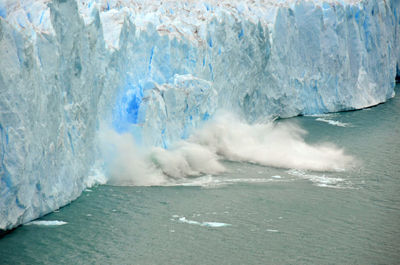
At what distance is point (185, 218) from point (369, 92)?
14967mm

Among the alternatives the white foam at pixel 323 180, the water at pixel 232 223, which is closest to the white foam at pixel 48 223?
the water at pixel 232 223

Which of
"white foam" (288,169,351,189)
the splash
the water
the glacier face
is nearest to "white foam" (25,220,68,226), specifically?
the water

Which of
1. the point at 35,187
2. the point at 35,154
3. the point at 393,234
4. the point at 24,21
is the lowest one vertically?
the point at 393,234

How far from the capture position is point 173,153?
12.4 meters

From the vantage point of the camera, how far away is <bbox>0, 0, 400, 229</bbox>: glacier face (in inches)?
313

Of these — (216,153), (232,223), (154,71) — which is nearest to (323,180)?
(216,153)

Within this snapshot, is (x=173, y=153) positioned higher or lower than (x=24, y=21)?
lower

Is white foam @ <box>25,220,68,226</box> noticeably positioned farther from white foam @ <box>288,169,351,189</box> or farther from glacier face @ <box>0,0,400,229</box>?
white foam @ <box>288,169,351,189</box>

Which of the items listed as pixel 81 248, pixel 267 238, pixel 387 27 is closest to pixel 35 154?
pixel 81 248

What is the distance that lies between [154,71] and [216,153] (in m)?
2.56

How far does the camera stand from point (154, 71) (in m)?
13.2

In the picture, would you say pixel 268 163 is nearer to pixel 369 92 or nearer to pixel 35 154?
pixel 35 154

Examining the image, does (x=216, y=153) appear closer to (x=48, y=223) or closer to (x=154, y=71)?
(x=154, y=71)

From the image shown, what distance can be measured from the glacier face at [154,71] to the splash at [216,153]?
0.39m
